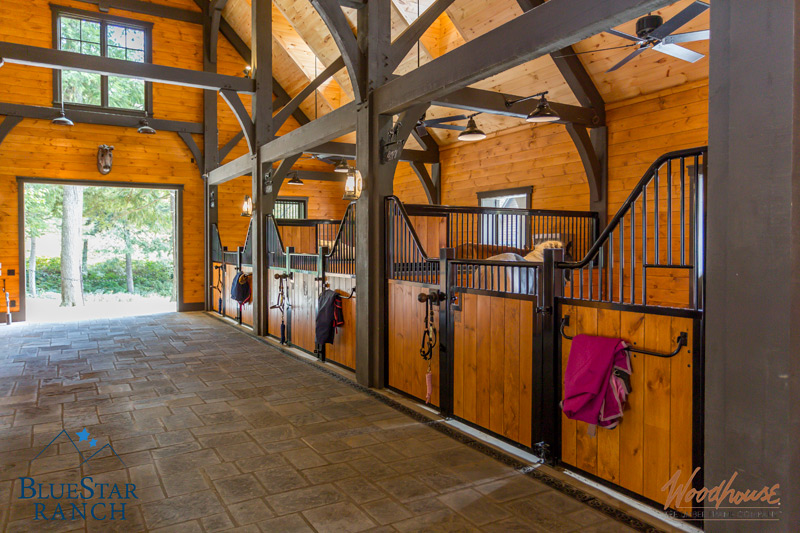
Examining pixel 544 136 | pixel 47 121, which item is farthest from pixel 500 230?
pixel 47 121

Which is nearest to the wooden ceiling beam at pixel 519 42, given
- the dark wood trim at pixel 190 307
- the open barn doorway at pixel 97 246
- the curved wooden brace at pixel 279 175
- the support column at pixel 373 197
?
the support column at pixel 373 197

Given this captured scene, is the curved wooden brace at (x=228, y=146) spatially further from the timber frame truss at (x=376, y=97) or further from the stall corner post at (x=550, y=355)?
the stall corner post at (x=550, y=355)

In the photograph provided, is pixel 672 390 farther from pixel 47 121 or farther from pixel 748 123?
pixel 47 121

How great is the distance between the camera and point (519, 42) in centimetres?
285

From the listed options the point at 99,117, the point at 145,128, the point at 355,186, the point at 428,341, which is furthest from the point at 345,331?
the point at 99,117

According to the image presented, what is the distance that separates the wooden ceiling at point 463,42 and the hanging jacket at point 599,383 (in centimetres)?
251

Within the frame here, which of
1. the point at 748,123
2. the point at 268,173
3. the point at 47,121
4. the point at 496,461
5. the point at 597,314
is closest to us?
the point at 748,123

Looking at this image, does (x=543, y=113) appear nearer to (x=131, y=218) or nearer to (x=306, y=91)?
(x=306, y=91)

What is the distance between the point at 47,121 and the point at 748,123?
994cm

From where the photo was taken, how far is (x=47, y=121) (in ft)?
29.1

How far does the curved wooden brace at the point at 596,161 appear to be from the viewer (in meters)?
6.65

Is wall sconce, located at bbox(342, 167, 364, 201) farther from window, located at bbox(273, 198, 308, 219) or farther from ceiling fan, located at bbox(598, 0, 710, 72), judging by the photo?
window, located at bbox(273, 198, 308, 219)

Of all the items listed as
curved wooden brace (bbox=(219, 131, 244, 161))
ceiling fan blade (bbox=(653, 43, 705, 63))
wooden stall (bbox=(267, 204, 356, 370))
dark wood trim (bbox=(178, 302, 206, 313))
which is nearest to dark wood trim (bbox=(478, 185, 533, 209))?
wooden stall (bbox=(267, 204, 356, 370))

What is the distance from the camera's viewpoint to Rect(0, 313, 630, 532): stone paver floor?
230 centimetres
